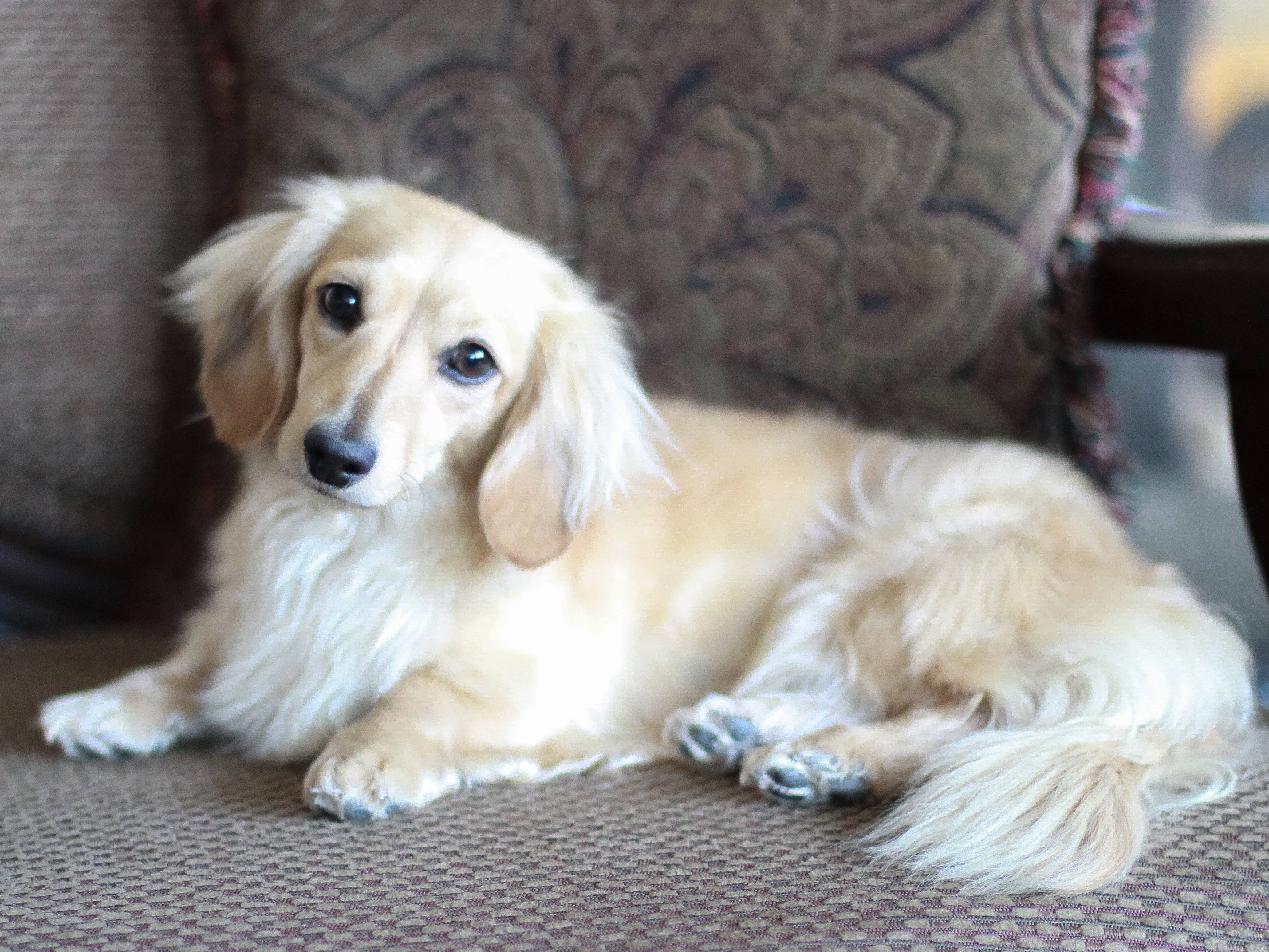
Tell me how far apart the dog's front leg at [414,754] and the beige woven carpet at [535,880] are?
0.09ft

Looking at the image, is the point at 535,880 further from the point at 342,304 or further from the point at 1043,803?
the point at 342,304

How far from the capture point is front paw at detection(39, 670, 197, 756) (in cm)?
123

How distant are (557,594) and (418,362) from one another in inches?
13.8

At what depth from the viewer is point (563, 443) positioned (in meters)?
1.26

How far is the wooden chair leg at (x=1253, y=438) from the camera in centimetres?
128

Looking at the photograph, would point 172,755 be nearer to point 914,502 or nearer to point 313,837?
point 313,837

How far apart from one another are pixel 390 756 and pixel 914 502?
76 cm

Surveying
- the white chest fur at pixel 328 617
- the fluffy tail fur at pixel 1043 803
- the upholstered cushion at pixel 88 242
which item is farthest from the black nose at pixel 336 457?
the upholstered cushion at pixel 88 242

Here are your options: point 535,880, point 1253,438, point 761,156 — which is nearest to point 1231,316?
point 1253,438

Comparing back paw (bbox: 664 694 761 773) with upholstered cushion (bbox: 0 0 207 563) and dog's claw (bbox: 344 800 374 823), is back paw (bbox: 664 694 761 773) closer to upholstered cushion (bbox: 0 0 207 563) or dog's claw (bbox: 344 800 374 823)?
dog's claw (bbox: 344 800 374 823)

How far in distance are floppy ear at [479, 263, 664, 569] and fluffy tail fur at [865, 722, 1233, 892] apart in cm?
48

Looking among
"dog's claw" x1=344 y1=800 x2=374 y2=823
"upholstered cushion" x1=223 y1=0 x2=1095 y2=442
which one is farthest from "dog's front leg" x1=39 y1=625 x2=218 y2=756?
"upholstered cushion" x1=223 y1=0 x2=1095 y2=442

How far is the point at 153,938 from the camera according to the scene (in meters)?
0.79

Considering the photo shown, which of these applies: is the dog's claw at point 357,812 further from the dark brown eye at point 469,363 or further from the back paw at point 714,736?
the dark brown eye at point 469,363
